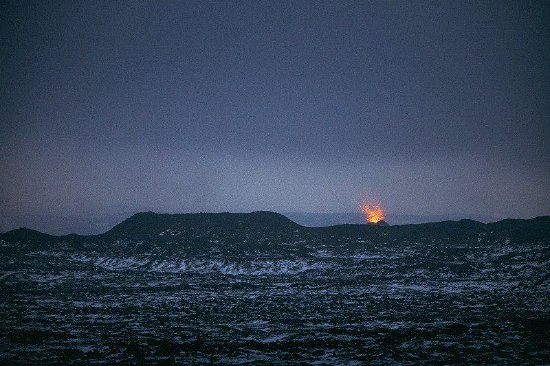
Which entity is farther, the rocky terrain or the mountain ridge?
the mountain ridge

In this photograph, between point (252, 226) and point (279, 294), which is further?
point (252, 226)

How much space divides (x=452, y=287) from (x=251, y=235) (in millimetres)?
61602

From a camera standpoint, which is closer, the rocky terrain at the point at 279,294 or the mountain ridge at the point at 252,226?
the rocky terrain at the point at 279,294

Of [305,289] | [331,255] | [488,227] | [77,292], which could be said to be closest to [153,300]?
[77,292]

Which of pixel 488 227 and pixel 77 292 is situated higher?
pixel 488 227

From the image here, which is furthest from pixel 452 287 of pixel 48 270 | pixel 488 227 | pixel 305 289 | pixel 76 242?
pixel 76 242

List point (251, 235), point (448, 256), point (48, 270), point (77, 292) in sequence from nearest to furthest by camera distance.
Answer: point (77, 292), point (48, 270), point (448, 256), point (251, 235)

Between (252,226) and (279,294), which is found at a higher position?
(252,226)

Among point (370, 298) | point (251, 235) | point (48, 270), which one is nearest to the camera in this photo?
point (370, 298)

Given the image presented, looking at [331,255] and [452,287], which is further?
[331,255]

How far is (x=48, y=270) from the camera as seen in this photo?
70312 millimetres

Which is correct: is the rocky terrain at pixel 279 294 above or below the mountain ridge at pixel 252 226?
below

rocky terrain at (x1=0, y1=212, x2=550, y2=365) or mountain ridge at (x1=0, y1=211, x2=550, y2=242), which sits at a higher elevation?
mountain ridge at (x1=0, y1=211, x2=550, y2=242)

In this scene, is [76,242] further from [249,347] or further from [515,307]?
[515,307]
